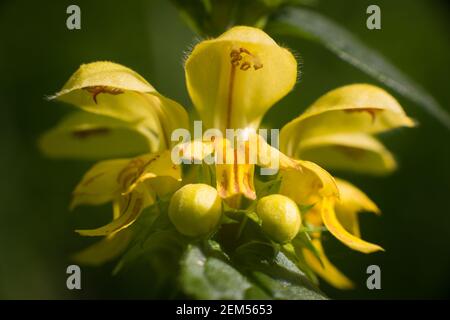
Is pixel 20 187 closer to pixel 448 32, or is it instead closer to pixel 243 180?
pixel 243 180

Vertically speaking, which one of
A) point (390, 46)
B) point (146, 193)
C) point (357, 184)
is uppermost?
point (390, 46)

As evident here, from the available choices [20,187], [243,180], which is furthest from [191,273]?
[20,187]

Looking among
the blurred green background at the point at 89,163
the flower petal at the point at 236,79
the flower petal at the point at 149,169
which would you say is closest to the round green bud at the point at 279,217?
the flower petal at the point at 149,169

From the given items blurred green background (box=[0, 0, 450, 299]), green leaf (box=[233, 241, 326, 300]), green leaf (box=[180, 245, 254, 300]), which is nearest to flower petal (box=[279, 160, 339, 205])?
green leaf (box=[233, 241, 326, 300])

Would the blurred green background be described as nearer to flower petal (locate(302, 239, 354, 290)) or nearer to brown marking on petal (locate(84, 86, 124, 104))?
flower petal (locate(302, 239, 354, 290))

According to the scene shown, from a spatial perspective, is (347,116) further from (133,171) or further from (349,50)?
(133,171)

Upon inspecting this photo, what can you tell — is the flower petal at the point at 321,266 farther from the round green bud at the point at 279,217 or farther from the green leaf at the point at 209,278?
the green leaf at the point at 209,278
